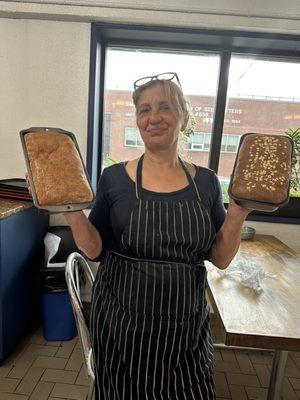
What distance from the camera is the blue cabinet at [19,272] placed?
1.64 meters

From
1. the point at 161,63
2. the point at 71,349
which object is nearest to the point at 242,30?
the point at 161,63

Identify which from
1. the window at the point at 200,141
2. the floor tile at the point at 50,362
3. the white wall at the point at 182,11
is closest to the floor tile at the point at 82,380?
the floor tile at the point at 50,362

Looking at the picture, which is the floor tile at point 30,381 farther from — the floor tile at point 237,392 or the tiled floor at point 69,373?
the floor tile at point 237,392

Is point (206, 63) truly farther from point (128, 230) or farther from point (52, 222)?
point (128, 230)

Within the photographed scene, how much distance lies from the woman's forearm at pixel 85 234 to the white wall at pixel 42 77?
1.35 metres

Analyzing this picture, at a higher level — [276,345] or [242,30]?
[242,30]

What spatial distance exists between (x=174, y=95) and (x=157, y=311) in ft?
2.18

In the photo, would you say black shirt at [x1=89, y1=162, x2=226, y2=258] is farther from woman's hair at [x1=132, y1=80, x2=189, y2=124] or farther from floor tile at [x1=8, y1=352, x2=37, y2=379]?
floor tile at [x1=8, y1=352, x2=37, y2=379]

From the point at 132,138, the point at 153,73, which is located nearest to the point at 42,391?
the point at 132,138

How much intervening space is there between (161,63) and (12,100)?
1.14 m

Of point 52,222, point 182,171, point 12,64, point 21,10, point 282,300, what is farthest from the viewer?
point 52,222

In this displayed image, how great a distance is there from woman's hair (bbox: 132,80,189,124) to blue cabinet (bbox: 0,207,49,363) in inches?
44.0

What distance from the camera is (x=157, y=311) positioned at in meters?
0.85

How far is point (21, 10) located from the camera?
187 centimetres
